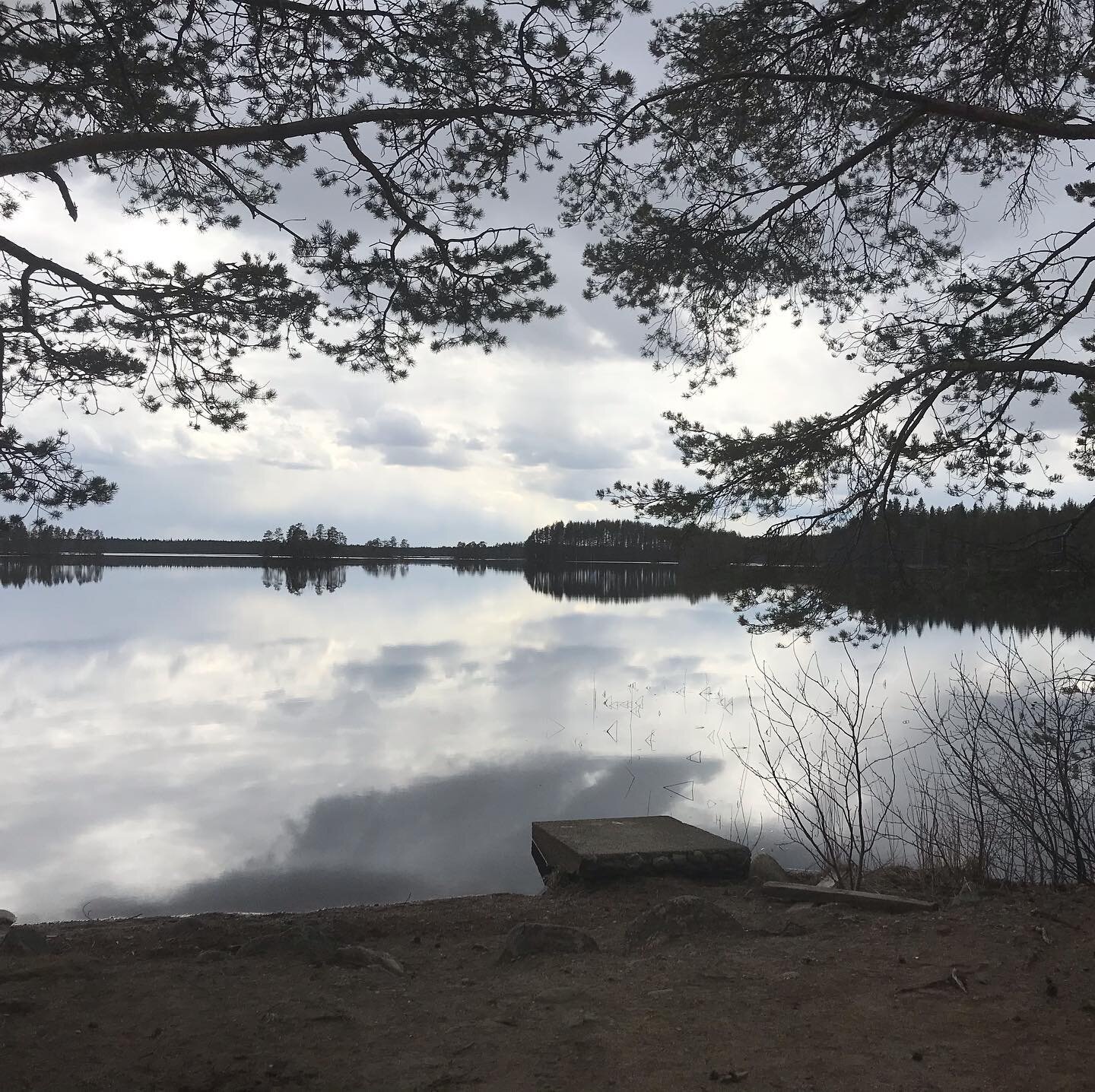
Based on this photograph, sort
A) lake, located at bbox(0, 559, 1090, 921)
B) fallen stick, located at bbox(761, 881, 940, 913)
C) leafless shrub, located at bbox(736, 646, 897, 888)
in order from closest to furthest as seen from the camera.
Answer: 1. fallen stick, located at bbox(761, 881, 940, 913)
2. leafless shrub, located at bbox(736, 646, 897, 888)
3. lake, located at bbox(0, 559, 1090, 921)

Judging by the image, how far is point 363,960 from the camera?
505 cm

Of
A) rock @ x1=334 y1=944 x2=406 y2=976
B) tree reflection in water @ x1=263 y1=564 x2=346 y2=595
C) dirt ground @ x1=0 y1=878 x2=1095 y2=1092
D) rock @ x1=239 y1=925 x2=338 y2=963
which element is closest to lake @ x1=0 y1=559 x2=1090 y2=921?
rock @ x1=239 y1=925 x2=338 y2=963

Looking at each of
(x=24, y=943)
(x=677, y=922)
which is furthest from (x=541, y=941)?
(x=24, y=943)

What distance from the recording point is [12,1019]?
3.95m

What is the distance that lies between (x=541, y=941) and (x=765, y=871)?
3.22m

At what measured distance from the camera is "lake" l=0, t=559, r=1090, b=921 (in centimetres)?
877

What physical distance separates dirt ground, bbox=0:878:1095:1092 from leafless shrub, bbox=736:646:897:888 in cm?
155

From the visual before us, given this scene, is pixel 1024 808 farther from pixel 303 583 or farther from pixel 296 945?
pixel 303 583

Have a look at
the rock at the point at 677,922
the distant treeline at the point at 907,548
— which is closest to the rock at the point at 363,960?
the rock at the point at 677,922

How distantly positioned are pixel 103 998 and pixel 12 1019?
1.42 ft

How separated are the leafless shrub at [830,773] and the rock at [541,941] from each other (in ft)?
7.23

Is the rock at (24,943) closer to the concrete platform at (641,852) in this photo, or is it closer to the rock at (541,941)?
the rock at (541,941)

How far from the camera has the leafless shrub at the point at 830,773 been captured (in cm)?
730

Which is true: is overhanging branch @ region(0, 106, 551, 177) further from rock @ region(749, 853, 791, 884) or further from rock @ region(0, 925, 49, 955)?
rock @ region(749, 853, 791, 884)
